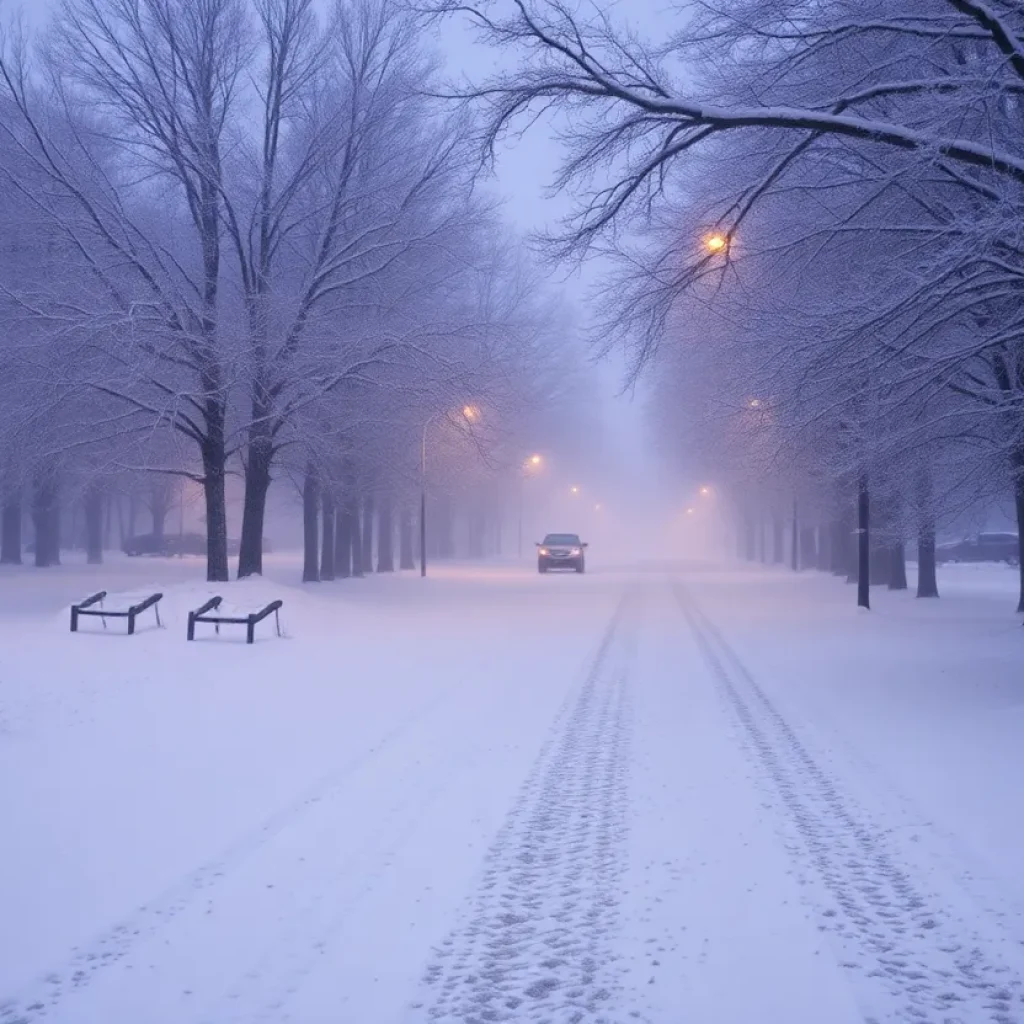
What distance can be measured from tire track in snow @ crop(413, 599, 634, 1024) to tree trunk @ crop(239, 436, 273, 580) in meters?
16.1

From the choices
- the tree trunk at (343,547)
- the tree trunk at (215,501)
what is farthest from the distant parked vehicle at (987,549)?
the tree trunk at (215,501)

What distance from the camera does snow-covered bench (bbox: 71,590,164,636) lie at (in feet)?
59.1

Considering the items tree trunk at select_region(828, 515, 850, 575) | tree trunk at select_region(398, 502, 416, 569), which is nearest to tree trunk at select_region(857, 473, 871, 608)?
tree trunk at select_region(828, 515, 850, 575)

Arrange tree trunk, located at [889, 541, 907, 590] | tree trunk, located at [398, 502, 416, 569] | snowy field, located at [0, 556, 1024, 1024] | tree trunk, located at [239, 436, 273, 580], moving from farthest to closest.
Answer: tree trunk, located at [398, 502, 416, 569], tree trunk, located at [889, 541, 907, 590], tree trunk, located at [239, 436, 273, 580], snowy field, located at [0, 556, 1024, 1024]

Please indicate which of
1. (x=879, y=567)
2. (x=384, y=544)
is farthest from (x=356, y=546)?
(x=879, y=567)

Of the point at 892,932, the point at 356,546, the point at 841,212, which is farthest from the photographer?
the point at 356,546

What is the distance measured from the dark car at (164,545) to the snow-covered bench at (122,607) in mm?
46799

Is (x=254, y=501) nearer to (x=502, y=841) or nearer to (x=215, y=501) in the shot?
(x=215, y=501)

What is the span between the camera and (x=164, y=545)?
67438mm

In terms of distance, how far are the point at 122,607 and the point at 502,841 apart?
14.0m

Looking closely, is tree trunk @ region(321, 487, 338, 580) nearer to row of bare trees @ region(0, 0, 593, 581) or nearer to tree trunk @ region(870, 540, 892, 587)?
row of bare trees @ region(0, 0, 593, 581)

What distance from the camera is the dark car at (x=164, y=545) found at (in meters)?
66.1

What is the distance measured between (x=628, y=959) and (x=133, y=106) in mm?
21399

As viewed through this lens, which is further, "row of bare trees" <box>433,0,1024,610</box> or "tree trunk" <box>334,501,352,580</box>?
"tree trunk" <box>334,501,352,580</box>
